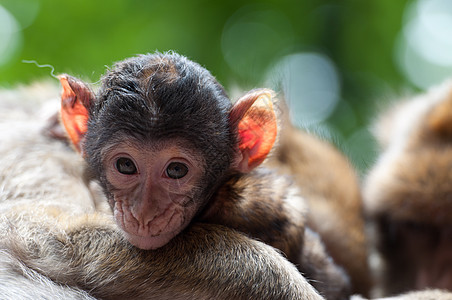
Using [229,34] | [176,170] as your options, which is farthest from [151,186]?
[229,34]

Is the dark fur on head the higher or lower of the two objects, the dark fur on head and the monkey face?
the higher

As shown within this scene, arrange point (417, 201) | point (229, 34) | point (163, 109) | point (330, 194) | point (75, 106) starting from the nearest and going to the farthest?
point (163, 109) < point (75, 106) < point (417, 201) < point (330, 194) < point (229, 34)

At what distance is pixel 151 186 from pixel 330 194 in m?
1.17

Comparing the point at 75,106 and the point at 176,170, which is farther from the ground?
the point at 75,106

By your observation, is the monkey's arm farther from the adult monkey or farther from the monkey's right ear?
the monkey's right ear

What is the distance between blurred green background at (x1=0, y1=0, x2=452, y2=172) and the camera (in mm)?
3893

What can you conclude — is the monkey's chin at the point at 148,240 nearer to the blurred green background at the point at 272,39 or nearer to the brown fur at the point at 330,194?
the brown fur at the point at 330,194

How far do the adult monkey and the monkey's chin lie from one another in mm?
26

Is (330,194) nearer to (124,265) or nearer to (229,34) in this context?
(124,265)

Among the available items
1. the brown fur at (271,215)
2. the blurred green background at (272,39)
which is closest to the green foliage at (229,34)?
the blurred green background at (272,39)

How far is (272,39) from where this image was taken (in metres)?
4.59

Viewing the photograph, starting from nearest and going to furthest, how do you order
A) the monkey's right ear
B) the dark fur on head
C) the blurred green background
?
the dark fur on head → the monkey's right ear → the blurred green background

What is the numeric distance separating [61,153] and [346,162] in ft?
4.47

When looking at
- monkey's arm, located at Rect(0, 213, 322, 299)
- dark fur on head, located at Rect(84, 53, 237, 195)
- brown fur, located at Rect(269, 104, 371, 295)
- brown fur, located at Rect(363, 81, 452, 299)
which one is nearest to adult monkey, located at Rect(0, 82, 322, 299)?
monkey's arm, located at Rect(0, 213, 322, 299)
